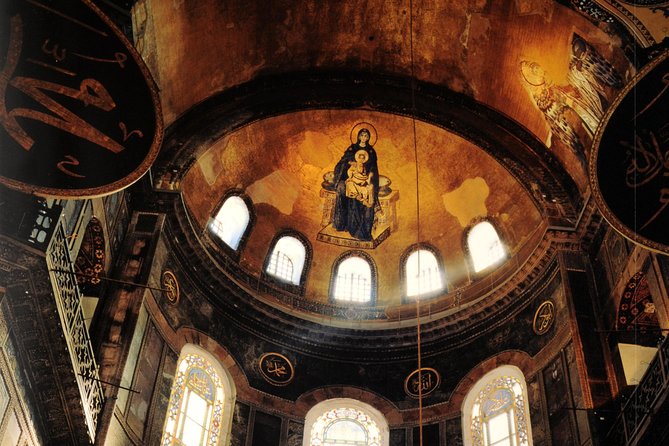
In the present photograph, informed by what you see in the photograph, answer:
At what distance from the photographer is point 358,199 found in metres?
17.3

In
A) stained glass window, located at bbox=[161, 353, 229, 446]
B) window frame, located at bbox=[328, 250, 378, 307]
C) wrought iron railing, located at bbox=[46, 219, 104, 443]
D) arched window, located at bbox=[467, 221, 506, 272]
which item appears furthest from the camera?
window frame, located at bbox=[328, 250, 378, 307]

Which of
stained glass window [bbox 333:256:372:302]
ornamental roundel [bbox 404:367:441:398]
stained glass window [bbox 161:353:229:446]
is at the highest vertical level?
stained glass window [bbox 333:256:372:302]

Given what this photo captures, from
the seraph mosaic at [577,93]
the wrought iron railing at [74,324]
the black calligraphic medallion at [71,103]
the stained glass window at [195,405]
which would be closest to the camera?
the wrought iron railing at [74,324]

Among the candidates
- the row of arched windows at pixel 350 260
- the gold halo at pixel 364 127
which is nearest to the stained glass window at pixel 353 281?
the row of arched windows at pixel 350 260

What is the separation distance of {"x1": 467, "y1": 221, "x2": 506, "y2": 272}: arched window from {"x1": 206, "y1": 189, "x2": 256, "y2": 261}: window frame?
14.5ft

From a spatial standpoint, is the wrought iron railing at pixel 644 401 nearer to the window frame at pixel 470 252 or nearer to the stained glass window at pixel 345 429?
the stained glass window at pixel 345 429

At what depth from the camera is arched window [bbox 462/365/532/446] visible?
13.6 m

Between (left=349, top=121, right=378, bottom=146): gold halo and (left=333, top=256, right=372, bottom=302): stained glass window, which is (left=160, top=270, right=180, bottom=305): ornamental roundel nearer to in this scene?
(left=333, top=256, right=372, bottom=302): stained glass window

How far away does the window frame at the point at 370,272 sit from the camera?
1709 cm

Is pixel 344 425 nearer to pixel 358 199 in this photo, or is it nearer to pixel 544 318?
pixel 544 318

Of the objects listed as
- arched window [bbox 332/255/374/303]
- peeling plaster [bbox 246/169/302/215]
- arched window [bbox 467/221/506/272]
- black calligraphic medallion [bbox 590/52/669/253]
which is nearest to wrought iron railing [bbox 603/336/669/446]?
black calligraphic medallion [bbox 590/52/669/253]

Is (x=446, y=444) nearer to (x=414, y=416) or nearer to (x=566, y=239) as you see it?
(x=414, y=416)

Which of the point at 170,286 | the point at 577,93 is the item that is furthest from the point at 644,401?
the point at 170,286

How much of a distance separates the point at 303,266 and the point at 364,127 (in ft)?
10.2
